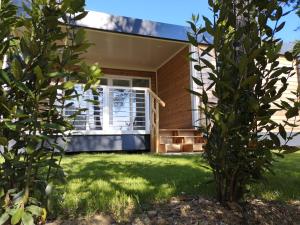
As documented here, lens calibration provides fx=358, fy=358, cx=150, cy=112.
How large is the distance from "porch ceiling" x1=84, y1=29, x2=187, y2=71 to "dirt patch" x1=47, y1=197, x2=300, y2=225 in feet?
21.3

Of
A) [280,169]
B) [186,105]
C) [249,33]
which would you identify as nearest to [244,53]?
[249,33]

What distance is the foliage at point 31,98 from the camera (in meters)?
1.78

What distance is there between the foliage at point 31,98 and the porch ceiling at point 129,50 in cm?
682

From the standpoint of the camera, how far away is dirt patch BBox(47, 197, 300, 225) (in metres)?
2.57

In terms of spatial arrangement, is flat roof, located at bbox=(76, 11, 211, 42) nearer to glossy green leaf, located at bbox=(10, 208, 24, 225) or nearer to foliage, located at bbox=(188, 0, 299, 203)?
foliage, located at bbox=(188, 0, 299, 203)

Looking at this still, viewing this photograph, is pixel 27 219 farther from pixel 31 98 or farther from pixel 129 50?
pixel 129 50

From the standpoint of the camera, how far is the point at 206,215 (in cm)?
270

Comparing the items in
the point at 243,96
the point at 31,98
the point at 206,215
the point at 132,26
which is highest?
the point at 132,26

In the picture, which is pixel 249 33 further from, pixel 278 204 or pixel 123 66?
pixel 123 66

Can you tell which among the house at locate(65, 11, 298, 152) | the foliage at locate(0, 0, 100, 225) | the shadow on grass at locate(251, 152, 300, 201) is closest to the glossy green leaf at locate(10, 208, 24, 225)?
the foliage at locate(0, 0, 100, 225)

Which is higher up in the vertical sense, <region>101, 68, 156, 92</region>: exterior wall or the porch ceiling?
the porch ceiling

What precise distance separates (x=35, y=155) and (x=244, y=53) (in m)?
1.72

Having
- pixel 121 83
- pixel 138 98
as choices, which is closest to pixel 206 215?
pixel 138 98

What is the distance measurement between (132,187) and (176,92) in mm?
7790
